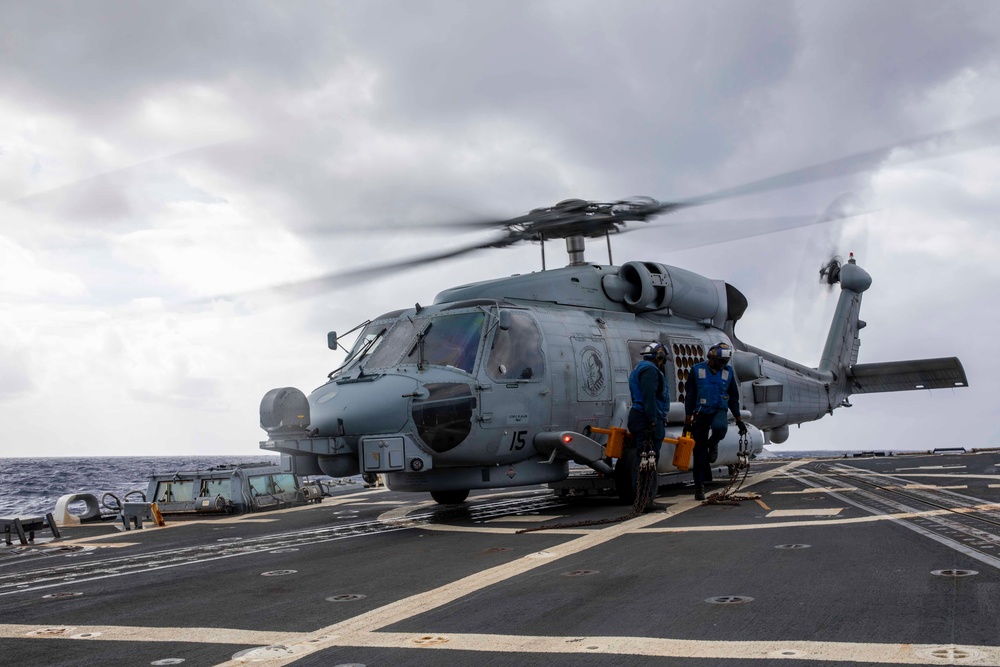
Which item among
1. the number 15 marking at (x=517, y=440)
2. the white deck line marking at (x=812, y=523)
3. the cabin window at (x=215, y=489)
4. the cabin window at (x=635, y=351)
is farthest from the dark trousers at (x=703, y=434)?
the cabin window at (x=215, y=489)

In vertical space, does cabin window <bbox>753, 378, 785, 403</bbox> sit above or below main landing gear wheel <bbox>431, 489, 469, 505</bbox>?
above

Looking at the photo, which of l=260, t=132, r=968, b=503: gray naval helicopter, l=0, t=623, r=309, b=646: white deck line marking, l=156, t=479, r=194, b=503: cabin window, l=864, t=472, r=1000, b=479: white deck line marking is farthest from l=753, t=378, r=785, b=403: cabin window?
l=0, t=623, r=309, b=646: white deck line marking

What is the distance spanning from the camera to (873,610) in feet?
14.3

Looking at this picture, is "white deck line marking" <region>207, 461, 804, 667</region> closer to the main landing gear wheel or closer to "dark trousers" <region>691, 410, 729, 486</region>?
"dark trousers" <region>691, 410, 729, 486</region>

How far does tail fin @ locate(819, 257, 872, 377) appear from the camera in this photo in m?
20.8

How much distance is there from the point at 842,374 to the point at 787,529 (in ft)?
47.0

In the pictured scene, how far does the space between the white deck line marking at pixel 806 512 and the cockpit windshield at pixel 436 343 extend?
4010mm

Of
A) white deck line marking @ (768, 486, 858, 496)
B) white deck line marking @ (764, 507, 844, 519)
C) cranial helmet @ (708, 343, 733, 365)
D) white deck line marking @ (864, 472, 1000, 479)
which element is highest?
cranial helmet @ (708, 343, 733, 365)

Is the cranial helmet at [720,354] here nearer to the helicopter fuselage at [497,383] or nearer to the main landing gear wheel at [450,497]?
the helicopter fuselage at [497,383]

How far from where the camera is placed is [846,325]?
847 inches

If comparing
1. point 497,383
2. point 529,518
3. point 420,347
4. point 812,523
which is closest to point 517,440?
point 497,383

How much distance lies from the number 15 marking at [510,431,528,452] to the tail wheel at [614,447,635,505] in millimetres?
1502

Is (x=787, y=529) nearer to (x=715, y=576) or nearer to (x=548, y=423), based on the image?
(x=715, y=576)

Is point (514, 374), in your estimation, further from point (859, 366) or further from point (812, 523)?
point (859, 366)
